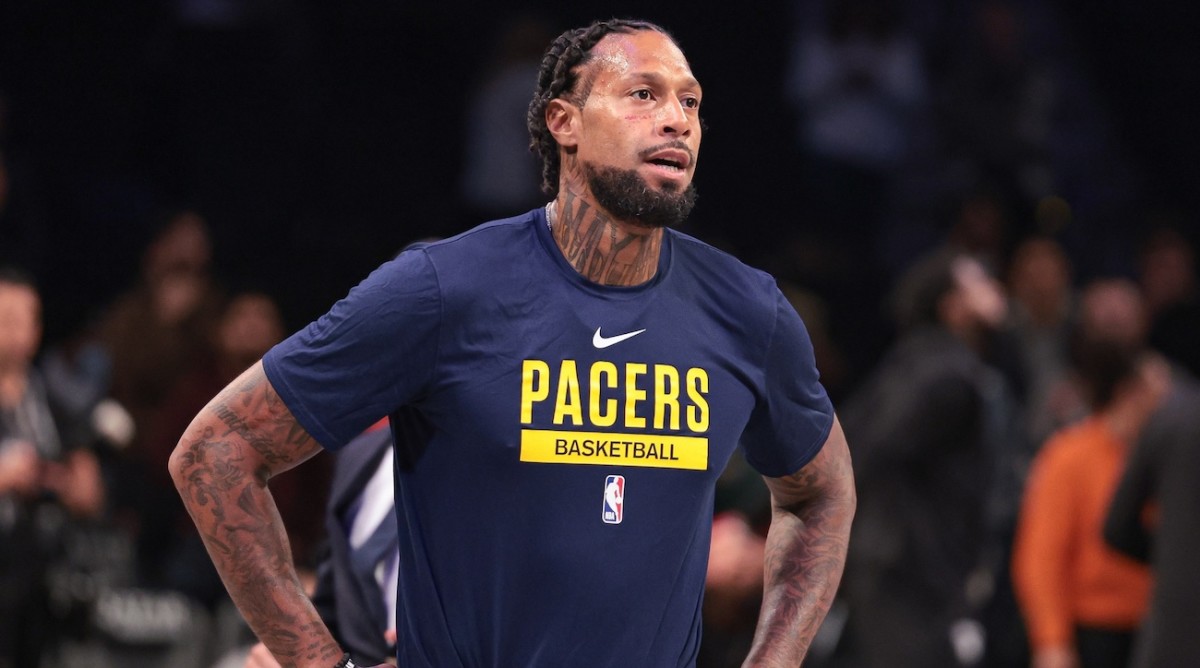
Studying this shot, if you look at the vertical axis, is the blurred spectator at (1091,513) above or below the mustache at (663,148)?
below

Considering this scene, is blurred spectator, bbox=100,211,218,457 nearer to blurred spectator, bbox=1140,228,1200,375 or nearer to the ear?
blurred spectator, bbox=1140,228,1200,375

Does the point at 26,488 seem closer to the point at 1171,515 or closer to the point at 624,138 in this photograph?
the point at 1171,515

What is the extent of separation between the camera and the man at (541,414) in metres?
3.07

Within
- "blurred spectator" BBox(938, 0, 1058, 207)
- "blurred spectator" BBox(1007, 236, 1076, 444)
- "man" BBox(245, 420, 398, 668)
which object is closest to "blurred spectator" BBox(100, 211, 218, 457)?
"blurred spectator" BBox(1007, 236, 1076, 444)

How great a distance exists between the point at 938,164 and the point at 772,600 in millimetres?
7964

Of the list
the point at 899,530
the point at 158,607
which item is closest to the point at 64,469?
the point at 158,607

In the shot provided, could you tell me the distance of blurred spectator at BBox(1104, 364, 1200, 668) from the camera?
19.0 feet

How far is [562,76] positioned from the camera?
3.40m

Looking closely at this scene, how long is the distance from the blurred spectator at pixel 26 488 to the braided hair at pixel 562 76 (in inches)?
159

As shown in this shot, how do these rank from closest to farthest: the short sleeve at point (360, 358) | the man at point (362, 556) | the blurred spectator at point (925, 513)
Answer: the short sleeve at point (360, 358), the man at point (362, 556), the blurred spectator at point (925, 513)

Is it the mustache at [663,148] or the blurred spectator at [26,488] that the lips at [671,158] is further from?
the blurred spectator at [26,488]

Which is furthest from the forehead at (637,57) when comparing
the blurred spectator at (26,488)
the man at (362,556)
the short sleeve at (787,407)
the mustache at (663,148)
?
the blurred spectator at (26,488)

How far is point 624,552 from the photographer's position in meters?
3.12

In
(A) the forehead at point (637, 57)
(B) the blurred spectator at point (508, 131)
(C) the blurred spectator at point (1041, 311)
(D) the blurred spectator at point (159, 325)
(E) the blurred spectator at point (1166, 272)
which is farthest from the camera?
(E) the blurred spectator at point (1166, 272)
